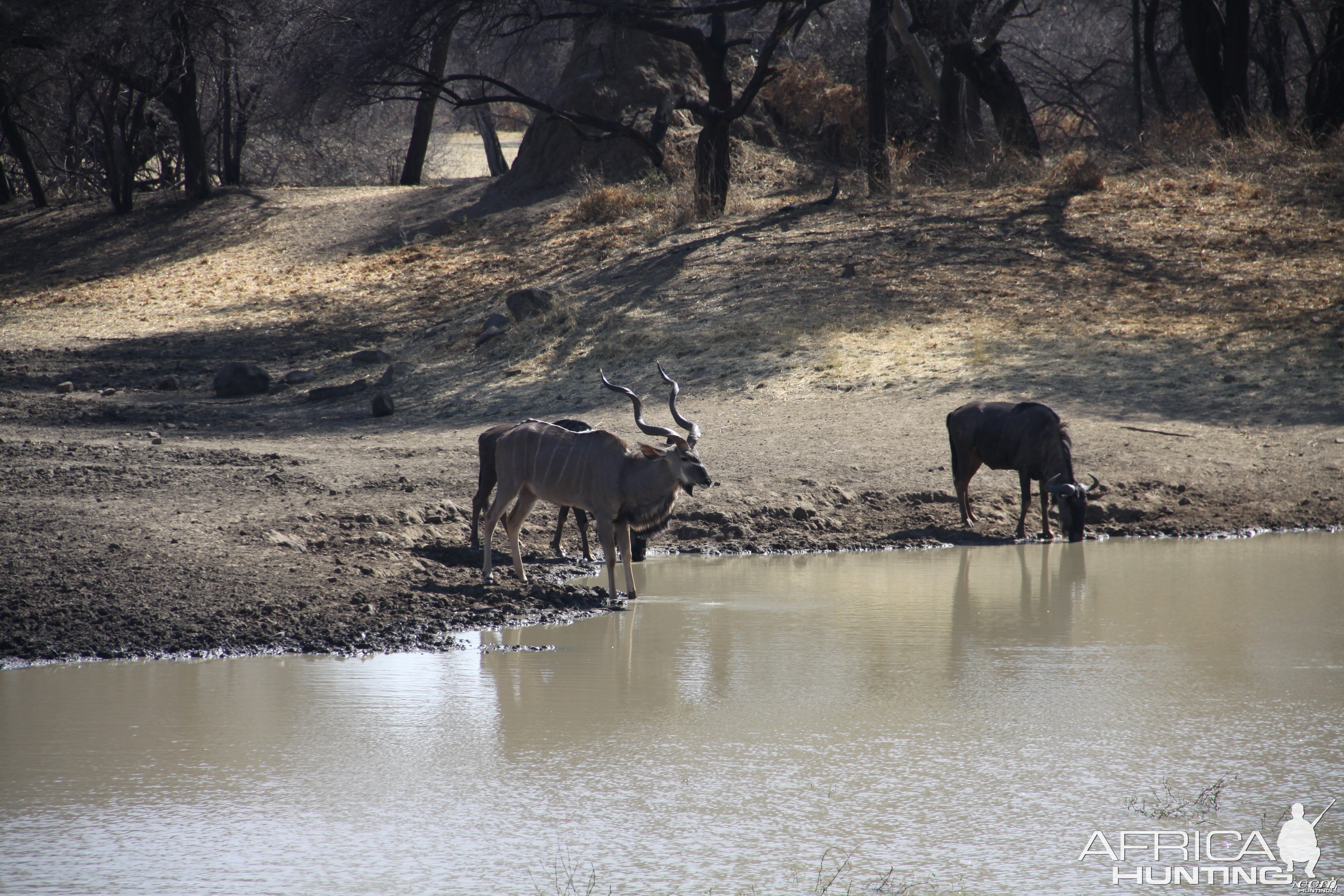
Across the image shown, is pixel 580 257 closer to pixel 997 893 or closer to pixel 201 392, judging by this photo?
pixel 201 392

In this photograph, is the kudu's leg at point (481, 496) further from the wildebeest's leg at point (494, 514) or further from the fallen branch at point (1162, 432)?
the fallen branch at point (1162, 432)

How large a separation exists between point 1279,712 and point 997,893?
2.45 metres

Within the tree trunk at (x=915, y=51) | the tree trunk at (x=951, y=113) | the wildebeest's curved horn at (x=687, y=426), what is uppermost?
the tree trunk at (x=915, y=51)

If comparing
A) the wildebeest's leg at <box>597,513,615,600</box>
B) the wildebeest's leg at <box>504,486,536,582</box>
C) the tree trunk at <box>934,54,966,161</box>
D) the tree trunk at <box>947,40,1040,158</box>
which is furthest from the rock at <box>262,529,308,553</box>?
the tree trunk at <box>934,54,966,161</box>

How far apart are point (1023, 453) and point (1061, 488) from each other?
518mm

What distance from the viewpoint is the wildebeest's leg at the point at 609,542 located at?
307 inches

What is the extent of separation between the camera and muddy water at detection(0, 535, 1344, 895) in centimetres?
393

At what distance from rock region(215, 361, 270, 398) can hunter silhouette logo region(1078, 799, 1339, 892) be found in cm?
1444

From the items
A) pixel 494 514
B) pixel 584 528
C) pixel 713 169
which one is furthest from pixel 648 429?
pixel 713 169

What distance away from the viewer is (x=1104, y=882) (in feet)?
12.4

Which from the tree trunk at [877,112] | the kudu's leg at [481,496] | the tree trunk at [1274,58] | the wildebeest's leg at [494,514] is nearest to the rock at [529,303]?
the tree trunk at [877,112]

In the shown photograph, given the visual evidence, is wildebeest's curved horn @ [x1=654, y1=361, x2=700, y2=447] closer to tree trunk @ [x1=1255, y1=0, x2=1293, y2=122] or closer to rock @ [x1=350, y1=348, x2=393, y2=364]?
rock @ [x1=350, y1=348, x2=393, y2=364]

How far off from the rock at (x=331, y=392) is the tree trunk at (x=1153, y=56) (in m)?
16.7

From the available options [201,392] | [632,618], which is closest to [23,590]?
[632,618]
